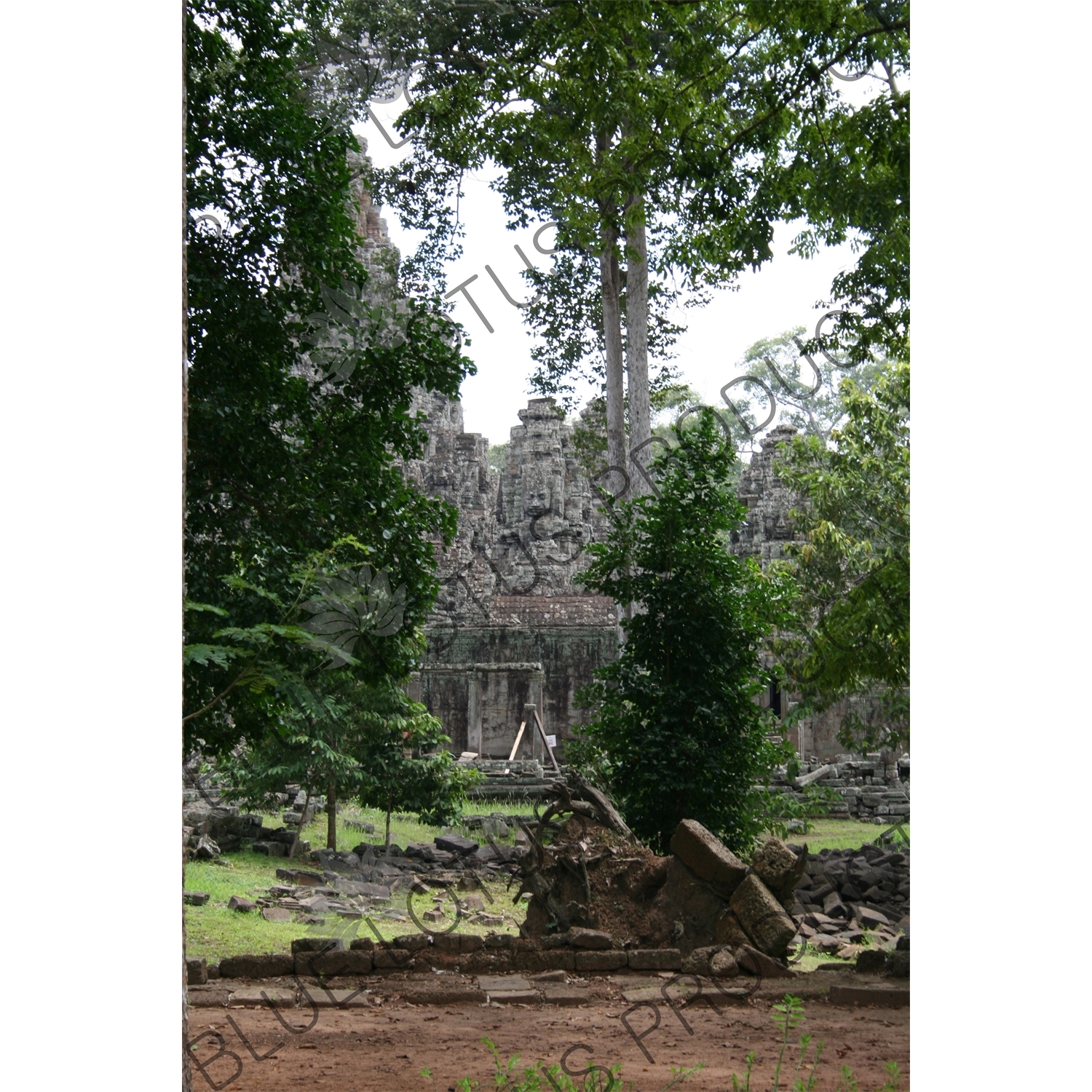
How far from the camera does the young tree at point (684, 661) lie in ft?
12.4

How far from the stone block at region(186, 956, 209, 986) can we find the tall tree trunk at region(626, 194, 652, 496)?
2354mm

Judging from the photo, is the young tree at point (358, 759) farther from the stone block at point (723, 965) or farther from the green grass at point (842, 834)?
the green grass at point (842, 834)

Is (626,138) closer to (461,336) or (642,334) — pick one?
(642,334)

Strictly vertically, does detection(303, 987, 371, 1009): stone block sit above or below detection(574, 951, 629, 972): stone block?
below

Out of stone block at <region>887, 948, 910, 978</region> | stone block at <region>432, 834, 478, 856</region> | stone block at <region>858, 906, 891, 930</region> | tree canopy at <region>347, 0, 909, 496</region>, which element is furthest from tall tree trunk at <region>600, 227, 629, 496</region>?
stone block at <region>887, 948, 910, 978</region>

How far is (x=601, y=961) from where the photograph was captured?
141 inches

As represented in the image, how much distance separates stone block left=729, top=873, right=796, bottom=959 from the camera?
11.9 feet

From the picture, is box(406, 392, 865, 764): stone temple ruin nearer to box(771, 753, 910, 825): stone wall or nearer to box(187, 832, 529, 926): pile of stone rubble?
box(771, 753, 910, 825): stone wall

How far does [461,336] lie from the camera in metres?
3.69

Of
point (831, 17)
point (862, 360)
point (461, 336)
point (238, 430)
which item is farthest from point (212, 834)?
point (831, 17)

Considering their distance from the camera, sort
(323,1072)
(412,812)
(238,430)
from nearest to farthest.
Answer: (323,1072)
(238,430)
(412,812)

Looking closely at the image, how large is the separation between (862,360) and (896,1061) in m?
2.41

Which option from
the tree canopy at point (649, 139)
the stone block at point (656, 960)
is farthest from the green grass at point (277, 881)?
the tree canopy at point (649, 139)

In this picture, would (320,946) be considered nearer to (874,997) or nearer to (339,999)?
(339,999)
